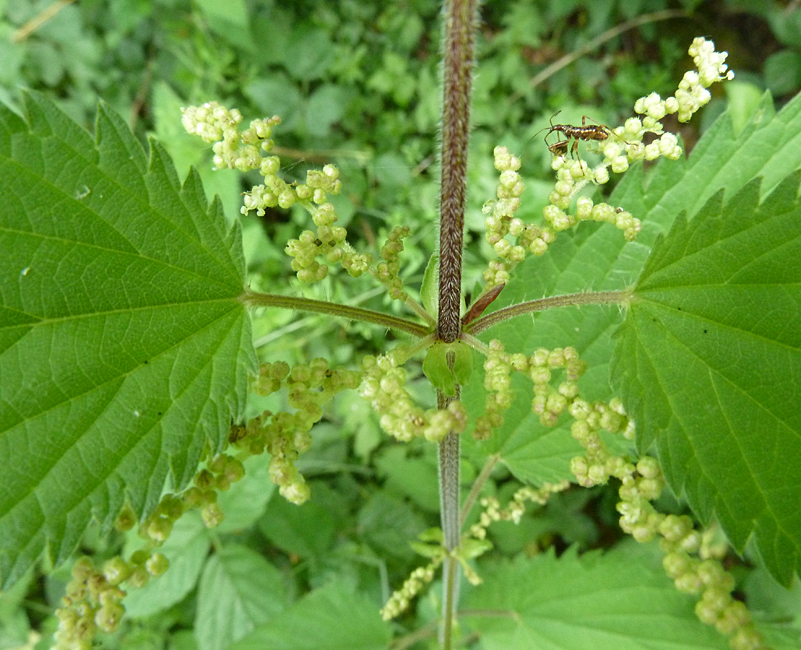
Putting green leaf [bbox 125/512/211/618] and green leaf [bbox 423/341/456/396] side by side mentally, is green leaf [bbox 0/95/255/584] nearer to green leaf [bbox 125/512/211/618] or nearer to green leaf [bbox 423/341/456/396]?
green leaf [bbox 423/341/456/396]

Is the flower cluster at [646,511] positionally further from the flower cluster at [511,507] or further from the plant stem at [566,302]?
the flower cluster at [511,507]

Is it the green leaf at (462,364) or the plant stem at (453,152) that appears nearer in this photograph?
the plant stem at (453,152)

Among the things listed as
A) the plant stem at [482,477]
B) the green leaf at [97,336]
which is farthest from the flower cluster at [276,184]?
the plant stem at [482,477]

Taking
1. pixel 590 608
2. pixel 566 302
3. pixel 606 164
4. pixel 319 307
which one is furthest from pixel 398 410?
pixel 590 608

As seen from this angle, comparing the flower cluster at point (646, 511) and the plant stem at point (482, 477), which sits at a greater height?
the plant stem at point (482, 477)

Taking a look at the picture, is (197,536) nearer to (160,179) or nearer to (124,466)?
(124,466)
